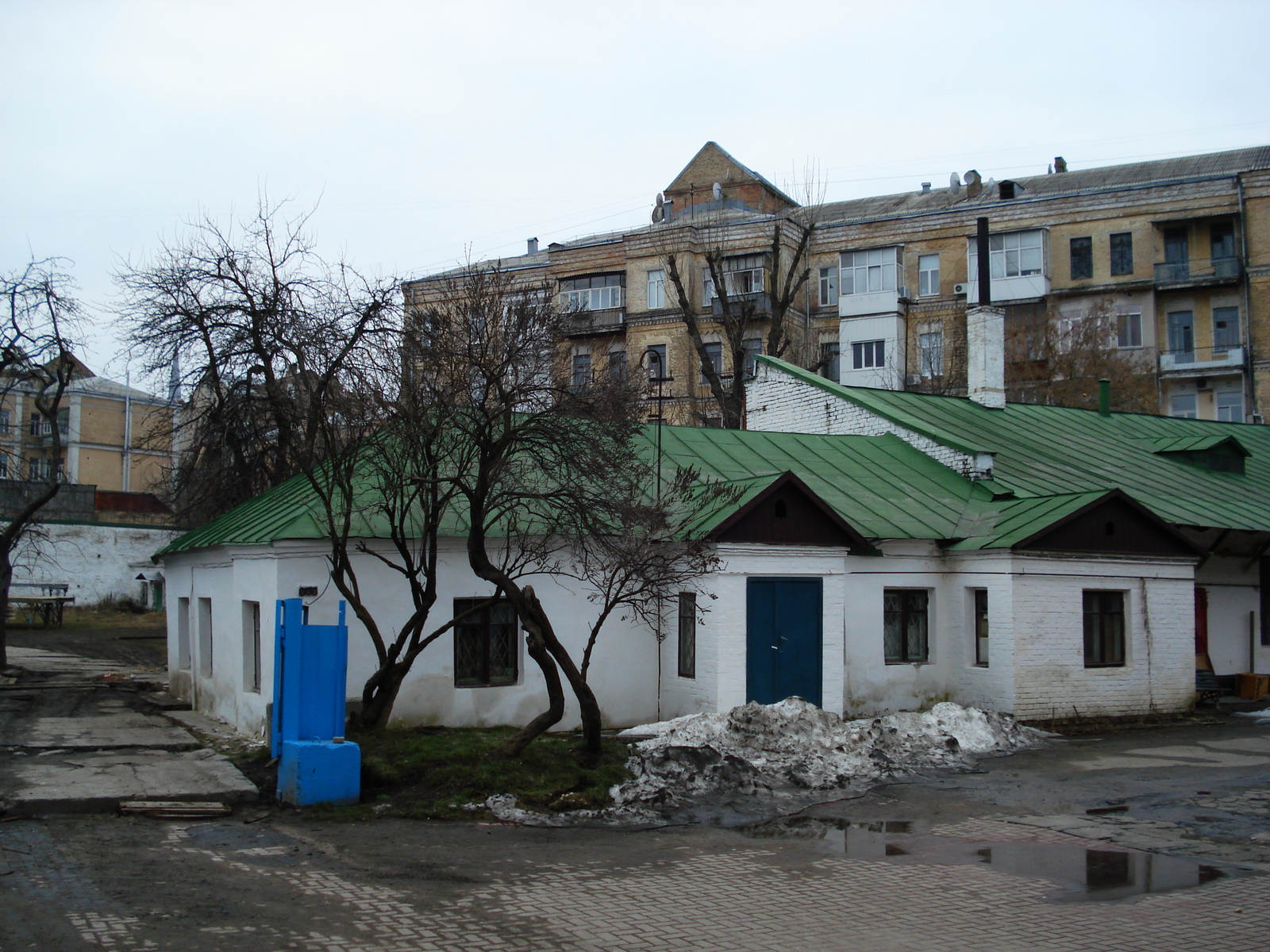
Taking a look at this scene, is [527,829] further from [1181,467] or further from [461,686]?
[1181,467]

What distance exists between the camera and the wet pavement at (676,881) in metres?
6.64

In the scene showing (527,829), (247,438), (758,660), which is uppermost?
(247,438)

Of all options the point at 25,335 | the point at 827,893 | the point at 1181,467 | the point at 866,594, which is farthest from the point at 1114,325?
the point at 827,893

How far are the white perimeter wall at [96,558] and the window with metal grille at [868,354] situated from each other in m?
26.3

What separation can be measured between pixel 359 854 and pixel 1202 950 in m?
5.66

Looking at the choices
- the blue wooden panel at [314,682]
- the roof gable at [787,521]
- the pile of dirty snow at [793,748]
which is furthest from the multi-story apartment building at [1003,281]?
the blue wooden panel at [314,682]

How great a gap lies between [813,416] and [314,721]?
48.0 ft

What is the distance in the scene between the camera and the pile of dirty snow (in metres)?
11.2

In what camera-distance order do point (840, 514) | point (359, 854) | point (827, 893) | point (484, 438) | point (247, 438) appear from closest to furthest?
point (827, 893), point (359, 854), point (484, 438), point (840, 514), point (247, 438)

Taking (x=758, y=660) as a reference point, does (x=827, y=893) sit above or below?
below

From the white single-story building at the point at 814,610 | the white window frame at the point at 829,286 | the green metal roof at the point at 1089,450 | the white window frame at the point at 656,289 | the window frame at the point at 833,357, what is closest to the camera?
the white single-story building at the point at 814,610

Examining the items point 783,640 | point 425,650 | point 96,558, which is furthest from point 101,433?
point 783,640

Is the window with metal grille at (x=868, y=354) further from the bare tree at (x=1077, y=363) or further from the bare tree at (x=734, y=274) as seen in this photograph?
the bare tree at (x=1077, y=363)

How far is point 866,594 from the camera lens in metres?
16.7
